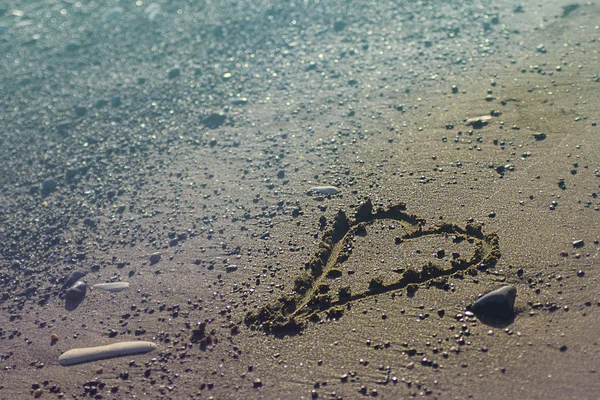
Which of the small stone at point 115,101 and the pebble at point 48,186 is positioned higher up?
the small stone at point 115,101

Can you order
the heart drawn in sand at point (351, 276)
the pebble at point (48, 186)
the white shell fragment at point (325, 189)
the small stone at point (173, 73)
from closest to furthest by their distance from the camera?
→ the heart drawn in sand at point (351, 276) → the white shell fragment at point (325, 189) → the pebble at point (48, 186) → the small stone at point (173, 73)

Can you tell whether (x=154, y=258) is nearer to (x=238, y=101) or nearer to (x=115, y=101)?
(x=238, y=101)

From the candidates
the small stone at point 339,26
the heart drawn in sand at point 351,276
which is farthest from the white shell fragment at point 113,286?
the small stone at point 339,26

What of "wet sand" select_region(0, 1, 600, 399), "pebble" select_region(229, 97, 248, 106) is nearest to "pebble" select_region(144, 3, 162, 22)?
"wet sand" select_region(0, 1, 600, 399)

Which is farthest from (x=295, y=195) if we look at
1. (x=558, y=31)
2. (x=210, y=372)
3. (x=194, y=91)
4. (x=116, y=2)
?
(x=116, y=2)

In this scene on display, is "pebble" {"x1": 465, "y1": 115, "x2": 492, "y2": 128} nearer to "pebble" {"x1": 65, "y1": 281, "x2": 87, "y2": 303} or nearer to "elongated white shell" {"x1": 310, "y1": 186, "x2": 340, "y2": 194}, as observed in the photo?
"elongated white shell" {"x1": 310, "y1": 186, "x2": 340, "y2": 194}

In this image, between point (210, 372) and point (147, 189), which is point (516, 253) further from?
point (147, 189)

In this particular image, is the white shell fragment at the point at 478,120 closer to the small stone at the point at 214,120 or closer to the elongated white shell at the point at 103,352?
the small stone at the point at 214,120
